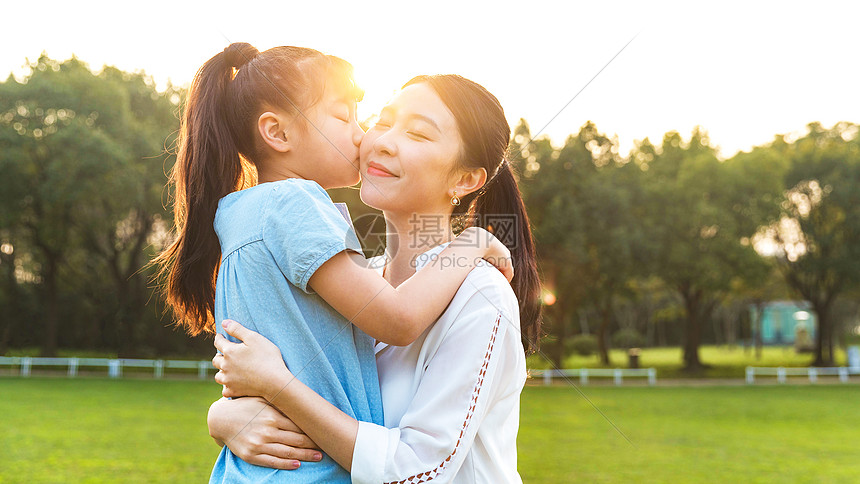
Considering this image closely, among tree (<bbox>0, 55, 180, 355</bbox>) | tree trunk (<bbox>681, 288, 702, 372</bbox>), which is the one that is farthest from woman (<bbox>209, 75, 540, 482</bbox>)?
tree trunk (<bbox>681, 288, 702, 372</bbox>)

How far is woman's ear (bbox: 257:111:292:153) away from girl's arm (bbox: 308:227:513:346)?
516 mm

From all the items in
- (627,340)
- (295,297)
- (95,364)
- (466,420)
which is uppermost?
(295,297)

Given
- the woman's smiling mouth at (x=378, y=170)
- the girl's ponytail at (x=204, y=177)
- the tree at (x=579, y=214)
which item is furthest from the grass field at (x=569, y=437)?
the woman's smiling mouth at (x=378, y=170)

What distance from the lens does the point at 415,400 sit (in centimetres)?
179

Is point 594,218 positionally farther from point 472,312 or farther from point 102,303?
point 472,312

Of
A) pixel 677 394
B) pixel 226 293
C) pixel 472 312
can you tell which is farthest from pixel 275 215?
pixel 677 394

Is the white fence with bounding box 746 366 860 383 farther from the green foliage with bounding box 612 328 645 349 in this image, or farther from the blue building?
the blue building

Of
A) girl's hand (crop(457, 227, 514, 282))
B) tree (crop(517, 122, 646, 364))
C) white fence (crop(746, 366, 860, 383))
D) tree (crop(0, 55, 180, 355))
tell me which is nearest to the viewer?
girl's hand (crop(457, 227, 514, 282))

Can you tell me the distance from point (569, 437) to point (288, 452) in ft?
36.1

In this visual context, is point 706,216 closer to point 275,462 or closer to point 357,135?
point 357,135

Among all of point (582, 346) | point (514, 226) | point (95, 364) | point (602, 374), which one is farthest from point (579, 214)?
point (514, 226)

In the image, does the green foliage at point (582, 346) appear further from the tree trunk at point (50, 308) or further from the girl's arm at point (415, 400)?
the girl's arm at point (415, 400)

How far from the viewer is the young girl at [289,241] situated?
68.4 inches

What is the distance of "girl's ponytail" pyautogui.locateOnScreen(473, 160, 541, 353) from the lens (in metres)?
2.54
